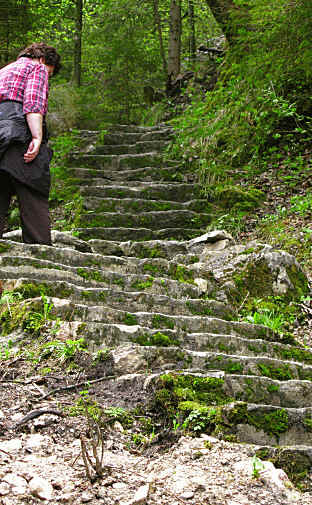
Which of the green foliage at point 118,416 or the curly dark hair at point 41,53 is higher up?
the curly dark hair at point 41,53

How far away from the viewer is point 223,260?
5055mm

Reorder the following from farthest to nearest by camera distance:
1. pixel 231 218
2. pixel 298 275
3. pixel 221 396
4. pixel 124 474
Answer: pixel 231 218, pixel 298 275, pixel 221 396, pixel 124 474

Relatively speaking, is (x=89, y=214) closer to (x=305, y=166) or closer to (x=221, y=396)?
(x=305, y=166)

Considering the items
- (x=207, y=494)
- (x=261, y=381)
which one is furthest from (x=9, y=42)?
(x=207, y=494)

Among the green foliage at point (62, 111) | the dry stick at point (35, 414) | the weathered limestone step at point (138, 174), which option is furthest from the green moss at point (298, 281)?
A: the green foliage at point (62, 111)

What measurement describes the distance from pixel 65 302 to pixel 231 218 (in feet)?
13.5

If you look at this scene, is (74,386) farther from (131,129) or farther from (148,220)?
(131,129)

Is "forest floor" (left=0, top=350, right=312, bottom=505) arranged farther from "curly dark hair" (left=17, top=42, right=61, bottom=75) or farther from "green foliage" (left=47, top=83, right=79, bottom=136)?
"green foliage" (left=47, top=83, right=79, bottom=136)

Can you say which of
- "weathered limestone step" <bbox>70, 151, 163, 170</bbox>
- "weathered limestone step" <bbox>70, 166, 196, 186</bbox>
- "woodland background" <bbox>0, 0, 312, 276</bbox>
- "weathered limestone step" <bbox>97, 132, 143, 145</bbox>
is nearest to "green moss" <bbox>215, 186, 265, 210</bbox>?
"woodland background" <bbox>0, 0, 312, 276</bbox>

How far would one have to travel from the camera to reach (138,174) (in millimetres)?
8367

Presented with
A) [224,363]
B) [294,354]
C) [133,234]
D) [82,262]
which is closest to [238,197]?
[133,234]

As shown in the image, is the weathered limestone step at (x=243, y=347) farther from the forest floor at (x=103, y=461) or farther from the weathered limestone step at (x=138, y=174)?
the weathered limestone step at (x=138, y=174)

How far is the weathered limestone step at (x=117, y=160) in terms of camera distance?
8688mm

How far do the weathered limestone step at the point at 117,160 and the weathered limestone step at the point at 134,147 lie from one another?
1.23 ft
